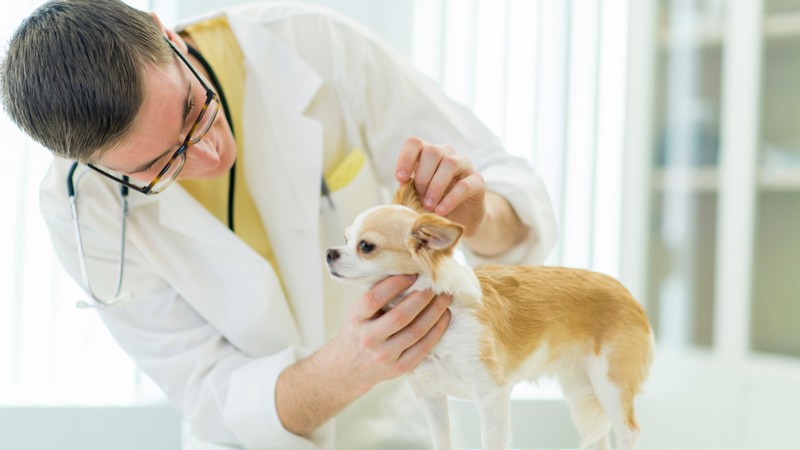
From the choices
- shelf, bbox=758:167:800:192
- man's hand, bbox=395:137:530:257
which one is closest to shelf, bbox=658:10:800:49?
shelf, bbox=758:167:800:192

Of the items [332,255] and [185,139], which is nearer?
[332,255]

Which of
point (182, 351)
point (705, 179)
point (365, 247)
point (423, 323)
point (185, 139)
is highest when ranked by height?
point (185, 139)

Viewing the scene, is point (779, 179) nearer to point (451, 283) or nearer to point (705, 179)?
point (705, 179)

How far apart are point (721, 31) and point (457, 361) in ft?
7.10

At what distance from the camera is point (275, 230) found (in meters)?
1.35

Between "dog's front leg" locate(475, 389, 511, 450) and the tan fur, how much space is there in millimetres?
36

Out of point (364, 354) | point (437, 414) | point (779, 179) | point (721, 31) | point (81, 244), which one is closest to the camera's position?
point (437, 414)

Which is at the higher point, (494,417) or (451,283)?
(451,283)

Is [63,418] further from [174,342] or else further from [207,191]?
[207,191]

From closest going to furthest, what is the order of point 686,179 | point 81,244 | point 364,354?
point 364,354 → point 81,244 → point 686,179

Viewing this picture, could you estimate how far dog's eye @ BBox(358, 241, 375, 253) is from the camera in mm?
791

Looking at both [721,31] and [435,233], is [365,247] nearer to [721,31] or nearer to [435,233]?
[435,233]

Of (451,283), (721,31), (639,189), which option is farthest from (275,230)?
(721,31)

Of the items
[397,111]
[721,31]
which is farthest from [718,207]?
[397,111]
